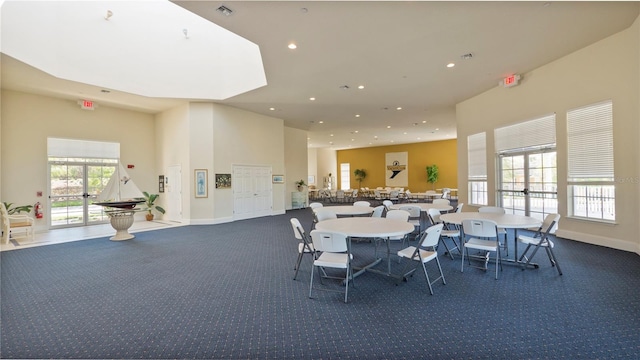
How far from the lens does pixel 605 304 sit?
119 inches

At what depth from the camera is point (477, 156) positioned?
872cm

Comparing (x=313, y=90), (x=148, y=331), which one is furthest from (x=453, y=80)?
(x=148, y=331)

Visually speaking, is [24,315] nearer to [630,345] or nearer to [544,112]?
[630,345]

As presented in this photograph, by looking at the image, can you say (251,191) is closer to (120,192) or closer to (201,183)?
(201,183)

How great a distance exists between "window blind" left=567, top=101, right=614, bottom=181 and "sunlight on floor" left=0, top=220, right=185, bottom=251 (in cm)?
1046

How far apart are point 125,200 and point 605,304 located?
29.7ft

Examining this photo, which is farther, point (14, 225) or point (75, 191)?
point (75, 191)

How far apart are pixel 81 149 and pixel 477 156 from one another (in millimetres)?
12524

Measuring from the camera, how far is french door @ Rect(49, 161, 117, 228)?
8672 millimetres

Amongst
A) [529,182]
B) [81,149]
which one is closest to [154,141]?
[81,149]

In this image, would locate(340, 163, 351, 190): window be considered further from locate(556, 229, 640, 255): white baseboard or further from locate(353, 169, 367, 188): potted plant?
locate(556, 229, 640, 255): white baseboard

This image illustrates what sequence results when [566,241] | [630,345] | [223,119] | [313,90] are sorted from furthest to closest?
1. [223,119]
2. [313,90]
3. [566,241]
4. [630,345]

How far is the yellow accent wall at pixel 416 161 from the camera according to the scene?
720 inches

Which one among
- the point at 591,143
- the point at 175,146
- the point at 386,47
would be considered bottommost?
the point at 591,143
